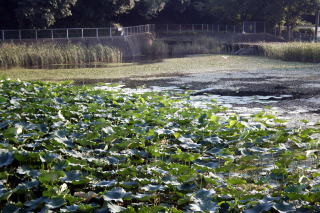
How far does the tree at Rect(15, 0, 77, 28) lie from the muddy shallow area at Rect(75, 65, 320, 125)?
12.5 meters

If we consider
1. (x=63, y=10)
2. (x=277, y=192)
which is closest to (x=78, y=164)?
(x=277, y=192)

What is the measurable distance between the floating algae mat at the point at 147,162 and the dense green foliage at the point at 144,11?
68.7ft

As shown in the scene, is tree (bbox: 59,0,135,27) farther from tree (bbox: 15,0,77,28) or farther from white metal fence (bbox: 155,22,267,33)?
white metal fence (bbox: 155,22,267,33)

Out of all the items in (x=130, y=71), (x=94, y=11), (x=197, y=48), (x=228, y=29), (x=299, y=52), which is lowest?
(x=130, y=71)

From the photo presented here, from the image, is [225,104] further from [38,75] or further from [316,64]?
[316,64]

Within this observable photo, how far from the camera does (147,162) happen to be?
5.10 meters

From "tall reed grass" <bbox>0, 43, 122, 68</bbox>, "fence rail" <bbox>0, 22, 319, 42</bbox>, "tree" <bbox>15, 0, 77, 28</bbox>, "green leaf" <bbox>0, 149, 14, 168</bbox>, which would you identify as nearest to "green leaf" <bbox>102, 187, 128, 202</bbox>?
"green leaf" <bbox>0, 149, 14, 168</bbox>

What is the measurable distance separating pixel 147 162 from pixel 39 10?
23.9 metres

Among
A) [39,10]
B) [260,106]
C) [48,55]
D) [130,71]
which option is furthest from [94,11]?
[260,106]

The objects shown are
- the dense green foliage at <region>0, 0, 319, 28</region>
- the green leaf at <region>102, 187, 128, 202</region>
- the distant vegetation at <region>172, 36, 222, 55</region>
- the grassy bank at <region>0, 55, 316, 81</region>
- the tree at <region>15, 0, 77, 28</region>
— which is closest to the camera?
the green leaf at <region>102, 187, 128, 202</region>

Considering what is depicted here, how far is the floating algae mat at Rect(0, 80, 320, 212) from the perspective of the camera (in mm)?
3686

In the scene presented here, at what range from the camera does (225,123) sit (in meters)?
7.12

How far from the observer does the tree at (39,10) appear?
26.6 metres

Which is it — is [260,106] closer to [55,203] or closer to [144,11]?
[55,203]
